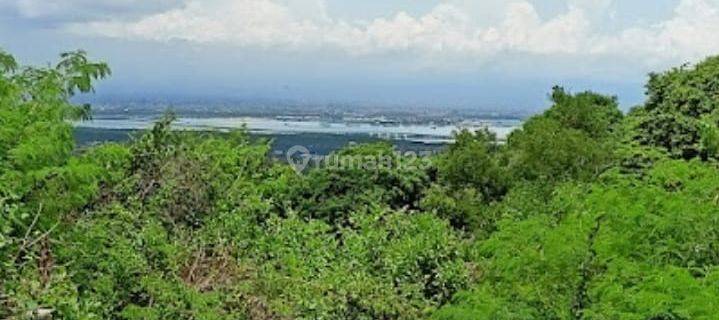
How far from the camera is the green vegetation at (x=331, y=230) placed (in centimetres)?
1148

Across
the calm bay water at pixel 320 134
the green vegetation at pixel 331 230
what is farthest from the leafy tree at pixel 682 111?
the calm bay water at pixel 320 134

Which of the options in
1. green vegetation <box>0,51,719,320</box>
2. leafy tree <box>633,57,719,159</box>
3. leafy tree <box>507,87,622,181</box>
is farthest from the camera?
leafy tree <box>633,57,719,159</box>

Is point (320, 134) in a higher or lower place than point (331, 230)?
lower

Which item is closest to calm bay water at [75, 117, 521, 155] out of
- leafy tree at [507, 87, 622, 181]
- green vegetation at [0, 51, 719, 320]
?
leafy tree at [507, 87, 622, 181]

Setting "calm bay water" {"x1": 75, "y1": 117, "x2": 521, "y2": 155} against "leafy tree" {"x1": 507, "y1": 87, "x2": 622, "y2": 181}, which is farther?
"calm bay water" {"x1": 75, "y1": 117, "x2": 521, "y2": 155}

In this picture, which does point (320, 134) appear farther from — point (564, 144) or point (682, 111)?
point (564, 144)

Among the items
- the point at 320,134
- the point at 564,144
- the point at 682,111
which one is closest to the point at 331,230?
the point at 564,144

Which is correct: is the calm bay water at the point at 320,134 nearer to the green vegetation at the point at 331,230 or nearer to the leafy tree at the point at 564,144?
the leafy tree at the point at 564,144

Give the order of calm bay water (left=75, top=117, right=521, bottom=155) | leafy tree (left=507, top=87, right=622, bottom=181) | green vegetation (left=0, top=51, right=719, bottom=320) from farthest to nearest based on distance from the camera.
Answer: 1. calm bay water (left=75, top=117, right=521, bottom=155)
2. leafy tree (left=507, top=87, right=622, bottom=181)
3. green vegetation (left=0, top=51, right=719, bottom=320)

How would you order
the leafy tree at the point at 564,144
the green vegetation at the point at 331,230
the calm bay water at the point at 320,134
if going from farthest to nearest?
the calm bay water at the point at 320,134, the leafy tree at the point at 564,144, the green vegetation at the point at 331,230

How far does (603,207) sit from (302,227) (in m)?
5.54

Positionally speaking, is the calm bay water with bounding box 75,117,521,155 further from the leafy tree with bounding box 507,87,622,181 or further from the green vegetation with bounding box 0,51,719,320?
the green vegetation with bounding box 0,51,719,320

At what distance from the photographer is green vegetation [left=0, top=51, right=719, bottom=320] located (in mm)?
11477

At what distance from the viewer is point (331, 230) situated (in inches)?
787
